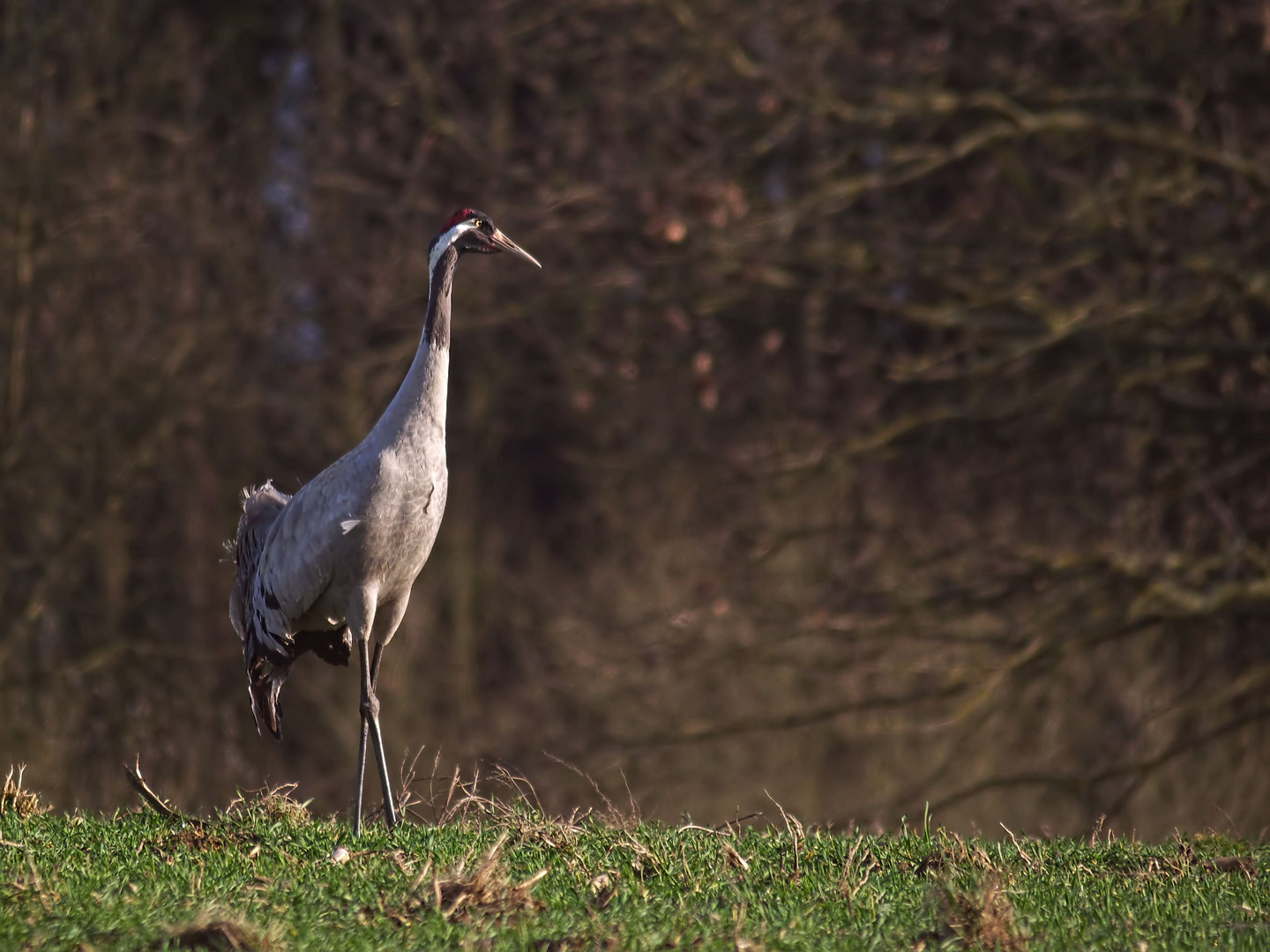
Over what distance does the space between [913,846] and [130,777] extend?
8.51 feet

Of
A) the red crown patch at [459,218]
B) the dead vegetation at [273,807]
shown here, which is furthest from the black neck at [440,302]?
the dead vegetation at [273,807]

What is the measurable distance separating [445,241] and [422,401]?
0.74 meters

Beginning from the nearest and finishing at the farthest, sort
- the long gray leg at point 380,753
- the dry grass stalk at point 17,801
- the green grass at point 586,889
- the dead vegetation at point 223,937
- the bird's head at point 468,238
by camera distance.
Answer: the dead vegetation at point 223,937 < the green grass at point 586,889 < the dry grass stalk at point 17,801 < the long gray leg at point 380,753 < the bird's head at point 468,238

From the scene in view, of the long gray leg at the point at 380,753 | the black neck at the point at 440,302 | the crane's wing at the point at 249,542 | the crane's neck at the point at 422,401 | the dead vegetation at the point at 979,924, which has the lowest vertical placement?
the long gray leg at the point at 380,753

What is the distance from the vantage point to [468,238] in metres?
6.57

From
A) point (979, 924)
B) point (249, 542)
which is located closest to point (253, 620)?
point (249, 542)

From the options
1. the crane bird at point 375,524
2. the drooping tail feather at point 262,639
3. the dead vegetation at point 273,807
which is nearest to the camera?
the dead vegetation at point 273,807

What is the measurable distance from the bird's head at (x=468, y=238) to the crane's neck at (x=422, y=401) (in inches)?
12.8

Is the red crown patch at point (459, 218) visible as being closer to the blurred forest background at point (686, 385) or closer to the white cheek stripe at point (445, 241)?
the white cheek stripe at point (445, 241)

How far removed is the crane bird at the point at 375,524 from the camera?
612 cm

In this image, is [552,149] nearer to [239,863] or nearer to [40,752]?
[40,752]

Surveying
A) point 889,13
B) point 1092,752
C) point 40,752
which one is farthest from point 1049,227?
point 40,752

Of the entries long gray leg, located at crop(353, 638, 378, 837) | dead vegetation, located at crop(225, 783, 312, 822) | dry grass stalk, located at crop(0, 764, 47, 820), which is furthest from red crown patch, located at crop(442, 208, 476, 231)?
dry grass stalk, located at crop(0, 764, 47, 820)

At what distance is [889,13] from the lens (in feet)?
36.2
